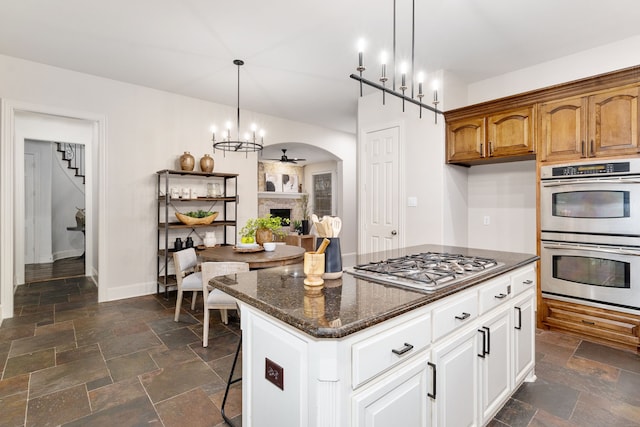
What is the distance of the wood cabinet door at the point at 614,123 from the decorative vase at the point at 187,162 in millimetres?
4522

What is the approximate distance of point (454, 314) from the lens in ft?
5.12

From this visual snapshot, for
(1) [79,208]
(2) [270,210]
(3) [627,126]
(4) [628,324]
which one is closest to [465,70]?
(3) [627,126]

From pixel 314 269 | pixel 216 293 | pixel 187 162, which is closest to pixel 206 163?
pixel 187 162

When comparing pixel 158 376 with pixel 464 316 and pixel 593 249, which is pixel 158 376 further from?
pixel 593 249

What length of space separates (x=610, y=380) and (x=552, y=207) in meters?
1.54

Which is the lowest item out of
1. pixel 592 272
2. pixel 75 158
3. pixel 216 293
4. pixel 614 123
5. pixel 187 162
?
pixel 216 293

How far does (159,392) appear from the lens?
7.29 ft

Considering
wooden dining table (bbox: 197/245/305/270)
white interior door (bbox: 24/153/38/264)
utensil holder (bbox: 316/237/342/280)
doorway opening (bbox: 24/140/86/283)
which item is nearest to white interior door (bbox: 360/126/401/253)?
wooden dining table (bbox: 197/245/305/270)

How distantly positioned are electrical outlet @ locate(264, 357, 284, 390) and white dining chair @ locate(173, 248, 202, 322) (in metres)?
2.20

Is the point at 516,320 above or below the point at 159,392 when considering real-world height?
above

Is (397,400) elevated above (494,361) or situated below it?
above

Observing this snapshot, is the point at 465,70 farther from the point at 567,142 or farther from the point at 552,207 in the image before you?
the point at 552,207

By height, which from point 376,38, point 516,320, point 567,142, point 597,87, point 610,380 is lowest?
point 610,380

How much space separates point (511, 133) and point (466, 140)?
0.46 m
